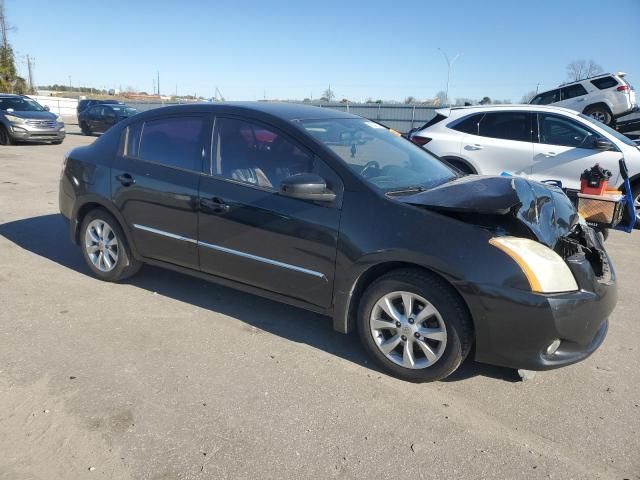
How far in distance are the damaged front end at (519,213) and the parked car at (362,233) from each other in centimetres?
1

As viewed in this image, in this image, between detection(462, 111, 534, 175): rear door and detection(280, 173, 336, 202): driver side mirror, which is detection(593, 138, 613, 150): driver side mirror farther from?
detection(280, 173, 336, 202): driver side mirror

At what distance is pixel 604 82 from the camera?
53.3 ft

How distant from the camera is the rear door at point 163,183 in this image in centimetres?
409

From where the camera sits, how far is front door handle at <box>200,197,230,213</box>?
384cm

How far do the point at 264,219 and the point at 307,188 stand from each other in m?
Result: 0.50

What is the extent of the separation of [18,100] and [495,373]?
18942 mm

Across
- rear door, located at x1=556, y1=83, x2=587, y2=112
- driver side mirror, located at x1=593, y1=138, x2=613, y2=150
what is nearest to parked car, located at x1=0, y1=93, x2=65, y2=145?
driver side mirror, located at x1=593, y1=138, x2=613, y2=150

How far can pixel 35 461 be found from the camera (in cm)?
249

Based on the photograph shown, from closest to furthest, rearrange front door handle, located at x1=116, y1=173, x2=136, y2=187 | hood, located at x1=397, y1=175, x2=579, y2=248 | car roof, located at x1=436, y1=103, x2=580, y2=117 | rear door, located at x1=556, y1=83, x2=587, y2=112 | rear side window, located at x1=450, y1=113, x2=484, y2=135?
hood, located at x1=397, y1=175, x2=579, y2=248 < front door handle, located at x1=116, y1=173, x2=136, y2=187 < car roof, located at x1=436, y1=103, x2=580, y2=117 < rear side window, located at x1=450, y1=113, x2=484, y2=135 < rear door, located at x1=556, y1=83, x2=587, y2=112

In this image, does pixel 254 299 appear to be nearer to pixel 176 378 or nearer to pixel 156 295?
pixel 156 295

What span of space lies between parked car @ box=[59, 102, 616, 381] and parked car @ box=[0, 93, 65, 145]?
14.6 meters

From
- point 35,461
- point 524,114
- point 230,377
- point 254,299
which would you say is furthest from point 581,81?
point 35,461

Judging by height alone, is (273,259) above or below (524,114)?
below

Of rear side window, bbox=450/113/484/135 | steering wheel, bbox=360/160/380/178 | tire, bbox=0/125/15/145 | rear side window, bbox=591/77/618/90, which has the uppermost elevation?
rear side window, bbox=591/77/618/90
